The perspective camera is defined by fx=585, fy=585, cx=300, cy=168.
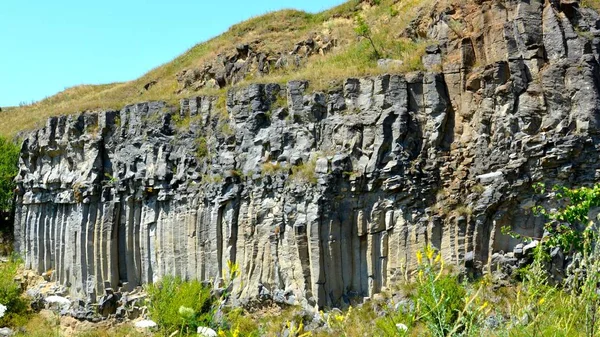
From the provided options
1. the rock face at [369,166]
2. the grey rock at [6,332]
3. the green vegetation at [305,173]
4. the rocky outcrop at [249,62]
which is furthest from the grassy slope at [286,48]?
the grey rock at [6,332]

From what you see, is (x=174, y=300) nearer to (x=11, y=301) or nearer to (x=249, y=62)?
(x=11, y=301)

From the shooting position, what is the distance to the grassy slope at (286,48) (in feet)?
71.5

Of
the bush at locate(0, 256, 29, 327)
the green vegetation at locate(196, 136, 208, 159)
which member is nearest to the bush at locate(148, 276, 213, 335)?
the green vegetation at locate(196, 136, 208, 159)

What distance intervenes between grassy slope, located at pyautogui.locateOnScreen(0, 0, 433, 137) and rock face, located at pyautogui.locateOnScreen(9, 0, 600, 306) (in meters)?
1.26

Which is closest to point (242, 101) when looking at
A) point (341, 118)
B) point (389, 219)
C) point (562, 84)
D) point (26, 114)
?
point (341, 118)

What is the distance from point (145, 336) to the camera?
20.3m

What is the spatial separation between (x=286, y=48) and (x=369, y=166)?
16371mm

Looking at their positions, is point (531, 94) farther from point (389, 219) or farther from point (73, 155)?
point (73, 155)

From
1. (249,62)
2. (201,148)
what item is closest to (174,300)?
(201,148)

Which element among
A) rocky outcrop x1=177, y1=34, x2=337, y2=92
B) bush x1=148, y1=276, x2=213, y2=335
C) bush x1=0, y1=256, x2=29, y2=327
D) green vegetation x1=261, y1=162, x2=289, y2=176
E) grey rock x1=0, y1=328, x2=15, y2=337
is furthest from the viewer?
rocky outcrop x1=177, y1=34, x2=337, y2=92

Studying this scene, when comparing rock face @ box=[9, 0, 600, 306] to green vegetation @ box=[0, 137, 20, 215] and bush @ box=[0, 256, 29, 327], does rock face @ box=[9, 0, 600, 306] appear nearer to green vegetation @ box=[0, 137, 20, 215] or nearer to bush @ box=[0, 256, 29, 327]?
bush @ box=[0, 256, 29, 327]

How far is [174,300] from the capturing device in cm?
1975

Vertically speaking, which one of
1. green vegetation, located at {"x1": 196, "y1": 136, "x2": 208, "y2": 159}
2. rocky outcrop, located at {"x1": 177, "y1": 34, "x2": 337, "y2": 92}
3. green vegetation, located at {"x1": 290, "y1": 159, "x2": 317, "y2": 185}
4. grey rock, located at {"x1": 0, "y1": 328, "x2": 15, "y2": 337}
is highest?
rocky outcrop, located at {"x1": 177, "y1": 34, "x2": 337, "y2": 92}

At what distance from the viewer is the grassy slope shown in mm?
21797
